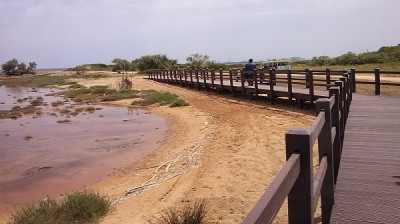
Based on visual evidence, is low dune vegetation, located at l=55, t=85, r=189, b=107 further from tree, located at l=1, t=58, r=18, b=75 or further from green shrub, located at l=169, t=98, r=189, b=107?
tree, located at l=1, t=58, r=18, b=75

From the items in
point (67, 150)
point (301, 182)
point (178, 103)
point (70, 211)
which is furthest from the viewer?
point (178, 103)

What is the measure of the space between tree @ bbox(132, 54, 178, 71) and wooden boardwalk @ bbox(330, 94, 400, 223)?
2311 inches

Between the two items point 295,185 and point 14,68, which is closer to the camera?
point 295,185

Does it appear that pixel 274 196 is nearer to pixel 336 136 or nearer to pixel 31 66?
pixel 336 136

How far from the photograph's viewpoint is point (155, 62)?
214 ft

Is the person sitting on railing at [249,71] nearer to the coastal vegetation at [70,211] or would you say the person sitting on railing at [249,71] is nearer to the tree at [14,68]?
the coastal vegetation at [70,211]

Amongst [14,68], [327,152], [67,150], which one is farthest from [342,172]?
[14,68]

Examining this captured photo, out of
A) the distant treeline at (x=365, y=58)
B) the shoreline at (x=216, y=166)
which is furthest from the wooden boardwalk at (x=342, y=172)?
the distant treeline at (x=365, y=58)

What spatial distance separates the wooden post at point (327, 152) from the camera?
3.51 m

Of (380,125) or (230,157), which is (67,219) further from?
(380,125)

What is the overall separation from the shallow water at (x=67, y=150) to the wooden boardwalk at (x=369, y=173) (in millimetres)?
6477

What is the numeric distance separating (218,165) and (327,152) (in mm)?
5300

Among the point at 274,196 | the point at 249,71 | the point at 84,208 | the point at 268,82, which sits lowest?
the point at 84,208

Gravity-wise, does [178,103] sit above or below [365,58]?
below
